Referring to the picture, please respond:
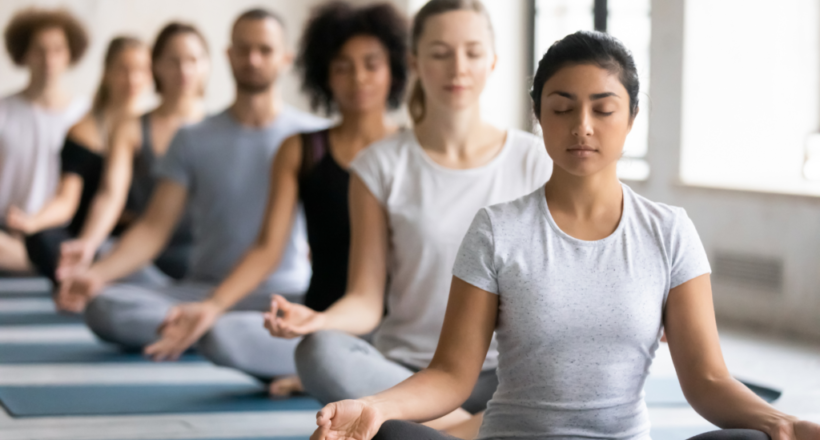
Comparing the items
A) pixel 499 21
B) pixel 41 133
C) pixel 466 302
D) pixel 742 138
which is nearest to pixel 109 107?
pixel 41 133

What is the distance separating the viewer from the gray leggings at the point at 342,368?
1780 millimetres

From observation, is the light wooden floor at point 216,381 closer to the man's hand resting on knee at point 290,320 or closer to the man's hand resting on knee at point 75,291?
the man's hand resting on knee at point 75,291

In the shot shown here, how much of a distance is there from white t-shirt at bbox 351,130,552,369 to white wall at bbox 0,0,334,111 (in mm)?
5439

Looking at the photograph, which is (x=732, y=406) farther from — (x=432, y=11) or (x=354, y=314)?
(x=432, y=11)

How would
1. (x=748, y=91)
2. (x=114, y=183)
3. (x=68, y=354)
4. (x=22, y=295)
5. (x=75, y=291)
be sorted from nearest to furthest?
(x=75, y=291) → (x=68, y=354) → (x=114, y=183) → (x=748, y=91) → (x=22, y=295)

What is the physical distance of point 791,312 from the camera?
11.9ft

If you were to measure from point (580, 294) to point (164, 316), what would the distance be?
2.10m

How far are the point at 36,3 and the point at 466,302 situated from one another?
6.42m

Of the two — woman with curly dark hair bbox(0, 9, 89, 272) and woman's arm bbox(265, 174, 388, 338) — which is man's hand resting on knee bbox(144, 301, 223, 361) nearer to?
woman's arm bbox(265, 174, 388, 338)

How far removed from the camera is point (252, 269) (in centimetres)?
243

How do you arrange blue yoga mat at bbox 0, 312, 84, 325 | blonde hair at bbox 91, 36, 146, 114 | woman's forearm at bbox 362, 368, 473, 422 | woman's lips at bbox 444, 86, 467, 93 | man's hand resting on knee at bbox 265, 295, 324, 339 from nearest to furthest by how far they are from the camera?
1. woman's forearm at bbox 362, 368, 473, 422
2. man's hand resting on knee at bbox 265, 295, 324, 339
3. woman's lips at bbox 444, 86, 467, 93
4. blue yoga mat at bbox 0, 312, 84, 325
5. blonde hair at bbox 91, 36, 146, 114

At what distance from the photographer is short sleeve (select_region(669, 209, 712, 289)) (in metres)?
1.31

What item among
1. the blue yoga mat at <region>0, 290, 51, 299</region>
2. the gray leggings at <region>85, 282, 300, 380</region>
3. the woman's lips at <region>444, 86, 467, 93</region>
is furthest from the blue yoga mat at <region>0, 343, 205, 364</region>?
the woman's lips at <region>444, 86, 467, 93</region>

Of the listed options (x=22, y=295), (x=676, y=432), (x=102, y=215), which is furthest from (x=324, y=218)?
(x=22, y=295)
